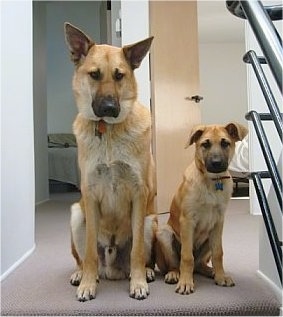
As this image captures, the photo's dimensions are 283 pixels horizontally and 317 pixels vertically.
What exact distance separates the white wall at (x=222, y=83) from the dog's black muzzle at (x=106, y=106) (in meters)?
6.79

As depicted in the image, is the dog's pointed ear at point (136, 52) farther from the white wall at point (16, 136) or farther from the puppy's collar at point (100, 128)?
the white wall at point (16, 136)

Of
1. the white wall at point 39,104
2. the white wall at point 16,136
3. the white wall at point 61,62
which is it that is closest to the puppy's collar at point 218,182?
the white wall at point 16,136

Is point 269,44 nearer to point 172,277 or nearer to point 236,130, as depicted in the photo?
point 236,130

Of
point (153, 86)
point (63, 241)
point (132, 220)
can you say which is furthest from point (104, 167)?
point (153, 86)

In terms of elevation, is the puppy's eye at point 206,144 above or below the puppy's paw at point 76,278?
above

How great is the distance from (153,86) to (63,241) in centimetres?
165

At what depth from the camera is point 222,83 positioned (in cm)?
850

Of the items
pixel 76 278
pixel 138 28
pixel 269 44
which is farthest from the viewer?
pixel 138 28

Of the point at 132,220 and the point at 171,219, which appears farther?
the point at 171,219

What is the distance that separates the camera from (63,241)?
9.80 ft

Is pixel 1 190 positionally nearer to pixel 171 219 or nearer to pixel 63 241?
pixel 171 219

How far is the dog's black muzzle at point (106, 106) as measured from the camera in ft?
5.74

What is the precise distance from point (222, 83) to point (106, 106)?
23.2ft

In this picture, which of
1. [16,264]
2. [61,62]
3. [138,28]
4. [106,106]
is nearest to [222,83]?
[61,62]
